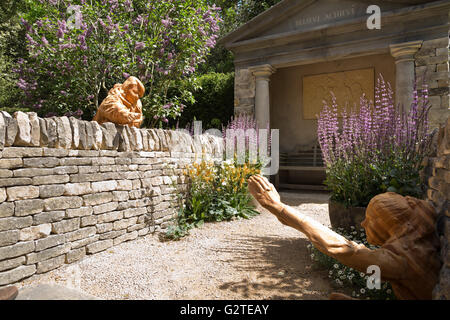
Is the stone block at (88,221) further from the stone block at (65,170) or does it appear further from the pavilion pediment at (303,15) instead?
the pavilion pediment at (303,15)

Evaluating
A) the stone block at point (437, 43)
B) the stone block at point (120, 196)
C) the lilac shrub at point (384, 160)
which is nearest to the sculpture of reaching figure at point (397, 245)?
the lilac shrub at point (384, 160)

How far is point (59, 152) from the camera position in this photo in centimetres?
261

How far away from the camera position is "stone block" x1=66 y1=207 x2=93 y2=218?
8.79 feet

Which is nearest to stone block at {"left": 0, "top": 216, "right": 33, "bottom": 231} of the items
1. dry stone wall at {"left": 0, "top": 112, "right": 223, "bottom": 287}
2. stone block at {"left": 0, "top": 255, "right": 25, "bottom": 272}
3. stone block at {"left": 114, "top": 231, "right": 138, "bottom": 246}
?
dry stone wall at {"left": 0, "top": 112, "right": 223, "bottom": 287}

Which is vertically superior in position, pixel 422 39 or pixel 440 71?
pixel 422 39

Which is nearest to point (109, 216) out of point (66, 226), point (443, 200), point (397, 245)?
point (66, 226)

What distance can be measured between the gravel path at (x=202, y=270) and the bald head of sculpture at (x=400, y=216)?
95 cm

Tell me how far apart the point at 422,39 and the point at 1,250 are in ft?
24.3

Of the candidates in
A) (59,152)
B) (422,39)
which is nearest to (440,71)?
(422,39)

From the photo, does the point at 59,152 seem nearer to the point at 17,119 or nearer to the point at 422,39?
the point at 17,119

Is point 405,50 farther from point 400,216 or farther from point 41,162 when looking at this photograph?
point 41,162

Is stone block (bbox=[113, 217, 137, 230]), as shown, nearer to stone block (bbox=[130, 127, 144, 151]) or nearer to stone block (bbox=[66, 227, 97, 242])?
stone block (bbox=[66, 227, 97, 242])

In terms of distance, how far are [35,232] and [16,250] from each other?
0.19 m

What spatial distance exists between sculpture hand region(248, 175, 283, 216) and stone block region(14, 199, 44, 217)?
2036 millimetres
